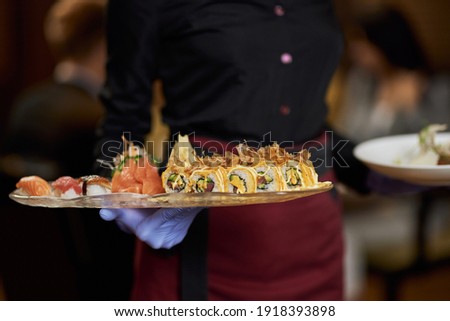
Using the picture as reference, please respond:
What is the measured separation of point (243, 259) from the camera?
1301 millimetres

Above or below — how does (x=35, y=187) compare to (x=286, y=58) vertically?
below

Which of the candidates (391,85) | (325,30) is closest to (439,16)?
(391,85)

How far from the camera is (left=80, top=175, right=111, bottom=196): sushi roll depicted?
1.03 metres

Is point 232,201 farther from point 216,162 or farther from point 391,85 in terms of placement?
point 391,85

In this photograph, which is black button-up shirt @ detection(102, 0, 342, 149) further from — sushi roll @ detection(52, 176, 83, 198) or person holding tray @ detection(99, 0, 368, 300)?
sushi roll @ detection(52, 176, 83, 198)

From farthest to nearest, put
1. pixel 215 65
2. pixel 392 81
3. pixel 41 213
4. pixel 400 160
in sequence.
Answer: pixel 392 81 < pixel 41 213 < pixel 400 160 < pixel 215 65

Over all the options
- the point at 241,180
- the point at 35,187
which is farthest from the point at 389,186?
the point at 35,187

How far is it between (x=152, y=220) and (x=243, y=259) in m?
0.35

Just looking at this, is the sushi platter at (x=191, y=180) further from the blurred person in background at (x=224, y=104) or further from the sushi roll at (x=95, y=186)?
the blurred person in background at (x=224, y=104)

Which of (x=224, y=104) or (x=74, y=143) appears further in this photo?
(x=74, y=143)

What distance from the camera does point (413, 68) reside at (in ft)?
11.8

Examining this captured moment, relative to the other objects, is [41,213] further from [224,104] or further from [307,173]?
[307,173]

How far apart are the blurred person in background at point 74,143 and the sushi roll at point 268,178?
1136mm

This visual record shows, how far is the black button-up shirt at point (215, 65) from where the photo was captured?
1267 mm
